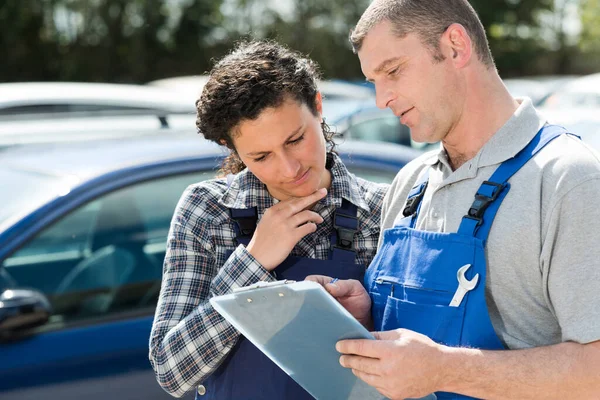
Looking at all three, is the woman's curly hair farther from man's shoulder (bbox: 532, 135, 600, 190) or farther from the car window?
the car window

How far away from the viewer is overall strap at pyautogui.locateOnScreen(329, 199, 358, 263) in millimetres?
2080

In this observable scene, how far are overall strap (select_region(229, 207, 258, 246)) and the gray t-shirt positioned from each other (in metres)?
0.54

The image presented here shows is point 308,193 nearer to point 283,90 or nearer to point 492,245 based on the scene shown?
point 283,90

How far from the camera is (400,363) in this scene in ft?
4.99

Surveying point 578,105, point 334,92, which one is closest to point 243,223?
point 578,105

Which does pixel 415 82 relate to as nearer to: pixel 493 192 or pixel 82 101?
pixel 493 192

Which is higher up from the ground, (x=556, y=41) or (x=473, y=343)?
(x=473, y=343)

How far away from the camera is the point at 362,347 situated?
1.54m

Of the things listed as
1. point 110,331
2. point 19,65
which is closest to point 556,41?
point 19,65

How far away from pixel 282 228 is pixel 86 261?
1.21 metres

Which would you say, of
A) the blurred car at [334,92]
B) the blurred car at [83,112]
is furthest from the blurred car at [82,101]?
the blurred car at [334,92]

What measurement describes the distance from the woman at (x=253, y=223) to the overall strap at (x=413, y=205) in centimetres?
24

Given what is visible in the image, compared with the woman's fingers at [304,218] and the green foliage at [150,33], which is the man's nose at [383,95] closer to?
the woman's fingers at [304,218]

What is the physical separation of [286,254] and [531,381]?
676mm
